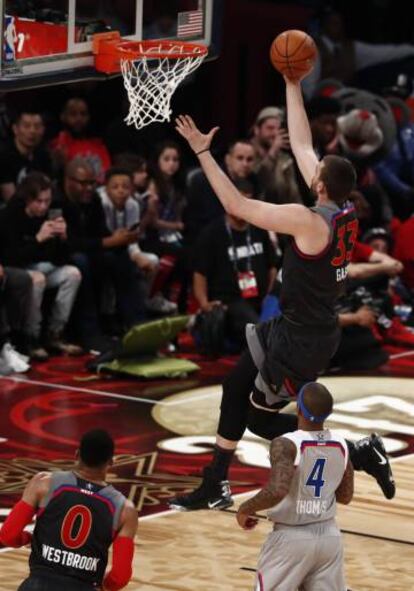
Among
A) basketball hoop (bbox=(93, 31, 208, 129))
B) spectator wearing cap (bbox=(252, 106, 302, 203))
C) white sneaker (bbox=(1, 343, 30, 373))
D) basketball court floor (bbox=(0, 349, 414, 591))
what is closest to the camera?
basketball court floor (bbox=(0, 349, 414, 591))

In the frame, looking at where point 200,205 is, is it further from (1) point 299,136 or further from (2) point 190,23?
(1) point 299,136

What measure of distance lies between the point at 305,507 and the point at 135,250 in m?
8.06

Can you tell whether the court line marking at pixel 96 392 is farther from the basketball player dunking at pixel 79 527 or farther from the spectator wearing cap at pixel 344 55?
the spectator wearing cap at pixel 344 55

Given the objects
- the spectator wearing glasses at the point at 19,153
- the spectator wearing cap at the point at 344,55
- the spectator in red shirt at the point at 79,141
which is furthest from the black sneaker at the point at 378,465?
the spectator wearing cap at the point at 344,55

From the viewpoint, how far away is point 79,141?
15.4 metres

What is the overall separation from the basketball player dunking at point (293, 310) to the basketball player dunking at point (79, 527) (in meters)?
1.99

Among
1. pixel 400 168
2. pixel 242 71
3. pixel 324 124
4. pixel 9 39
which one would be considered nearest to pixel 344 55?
pixel 242 71

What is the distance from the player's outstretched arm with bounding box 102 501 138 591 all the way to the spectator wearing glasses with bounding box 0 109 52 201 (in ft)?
26.3

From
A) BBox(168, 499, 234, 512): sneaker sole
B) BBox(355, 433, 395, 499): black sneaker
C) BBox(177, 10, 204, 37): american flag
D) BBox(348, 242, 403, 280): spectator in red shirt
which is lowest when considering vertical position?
BBox(168, 499, 234, 512): sneaker sole

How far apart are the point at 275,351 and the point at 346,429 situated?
10.3ft

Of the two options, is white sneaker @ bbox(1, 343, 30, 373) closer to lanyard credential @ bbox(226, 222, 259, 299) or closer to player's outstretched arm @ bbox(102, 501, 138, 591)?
lanyard credential @ bbox(226, 222, 259, 299)

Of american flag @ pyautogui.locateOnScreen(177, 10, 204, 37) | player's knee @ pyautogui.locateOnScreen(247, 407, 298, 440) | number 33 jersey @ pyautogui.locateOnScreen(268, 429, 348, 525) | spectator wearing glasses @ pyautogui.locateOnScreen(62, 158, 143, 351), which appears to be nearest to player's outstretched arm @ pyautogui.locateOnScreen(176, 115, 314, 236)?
player's knee @ pyautogui.locateOnScreen(247, 407, 298, 440)

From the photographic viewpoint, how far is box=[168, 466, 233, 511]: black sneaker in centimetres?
836

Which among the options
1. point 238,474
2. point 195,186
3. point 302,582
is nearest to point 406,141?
point 195,186
